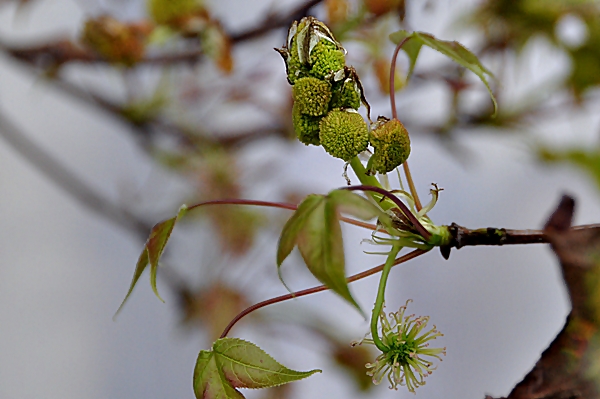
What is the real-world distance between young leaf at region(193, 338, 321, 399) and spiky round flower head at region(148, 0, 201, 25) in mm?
327

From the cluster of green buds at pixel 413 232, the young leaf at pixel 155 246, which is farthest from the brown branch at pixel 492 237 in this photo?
the young leaf at pixel 155 246

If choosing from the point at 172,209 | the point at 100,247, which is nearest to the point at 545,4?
the point at 172,209

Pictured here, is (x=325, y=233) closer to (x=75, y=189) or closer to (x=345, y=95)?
(x=345, y=95)

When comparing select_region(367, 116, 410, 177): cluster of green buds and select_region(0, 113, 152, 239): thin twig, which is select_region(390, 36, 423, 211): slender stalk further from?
select_region(0, 113, 152, 239): thin twig

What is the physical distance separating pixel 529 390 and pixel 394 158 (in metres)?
0.09

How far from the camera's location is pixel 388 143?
20 cm

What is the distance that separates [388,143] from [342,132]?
0.02 m

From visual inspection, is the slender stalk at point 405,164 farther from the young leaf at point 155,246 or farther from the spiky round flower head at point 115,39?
the spiky round flower head at point 115,39

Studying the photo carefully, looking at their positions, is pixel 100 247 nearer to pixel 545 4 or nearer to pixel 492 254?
pixel 492 254

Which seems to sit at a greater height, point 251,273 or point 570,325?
point 251,273

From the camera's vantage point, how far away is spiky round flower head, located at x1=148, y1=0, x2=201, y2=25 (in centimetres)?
47

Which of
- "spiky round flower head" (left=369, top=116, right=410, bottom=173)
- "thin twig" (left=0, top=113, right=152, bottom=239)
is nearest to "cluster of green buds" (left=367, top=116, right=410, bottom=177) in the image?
"spiky round flower head" (left=369, top=116, right=410, bottom=173)

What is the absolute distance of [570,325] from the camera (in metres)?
0.19

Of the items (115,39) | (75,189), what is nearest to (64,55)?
(115,39)
